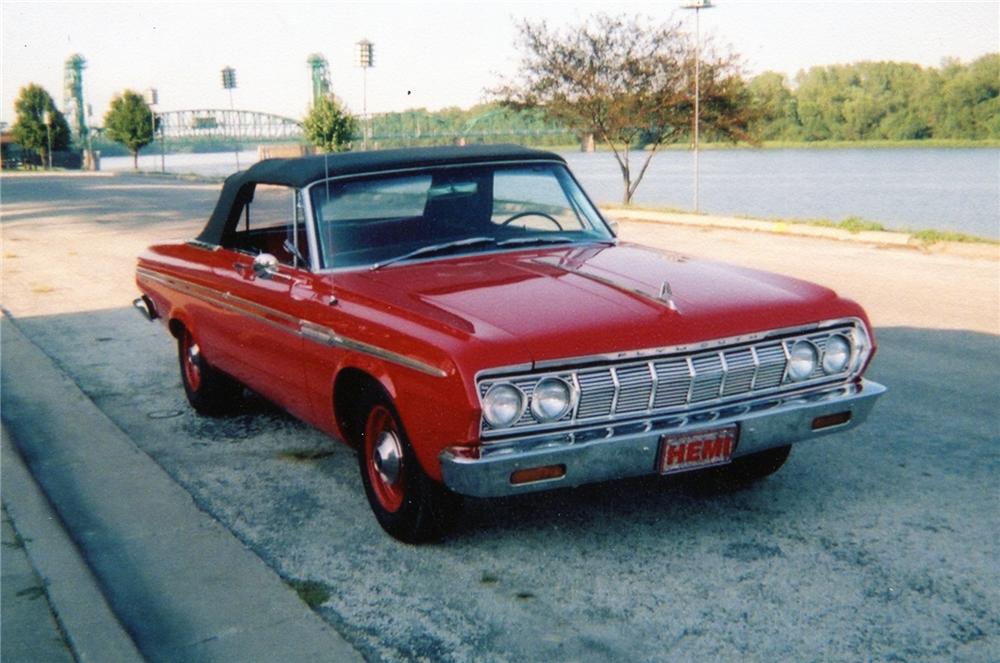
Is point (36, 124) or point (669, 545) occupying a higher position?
point (36, 124)

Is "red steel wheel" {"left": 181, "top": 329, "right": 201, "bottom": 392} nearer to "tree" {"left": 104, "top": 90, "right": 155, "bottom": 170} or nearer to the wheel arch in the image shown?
the wheel arch

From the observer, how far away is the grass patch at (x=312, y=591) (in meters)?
3.92

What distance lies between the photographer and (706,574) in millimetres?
3992

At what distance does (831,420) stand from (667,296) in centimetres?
85

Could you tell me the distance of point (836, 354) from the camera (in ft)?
14.4

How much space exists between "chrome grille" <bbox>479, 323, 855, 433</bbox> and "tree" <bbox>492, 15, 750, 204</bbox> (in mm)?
23857

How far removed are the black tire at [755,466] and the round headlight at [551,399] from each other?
1.33 m

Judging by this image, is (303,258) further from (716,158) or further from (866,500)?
(716,158)

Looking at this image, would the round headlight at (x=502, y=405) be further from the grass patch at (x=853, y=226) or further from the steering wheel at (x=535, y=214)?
the grass patch at (x=853, y=226)

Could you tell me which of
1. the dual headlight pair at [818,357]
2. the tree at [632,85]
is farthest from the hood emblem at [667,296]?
the tree at [632,85]

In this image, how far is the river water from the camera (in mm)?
25000

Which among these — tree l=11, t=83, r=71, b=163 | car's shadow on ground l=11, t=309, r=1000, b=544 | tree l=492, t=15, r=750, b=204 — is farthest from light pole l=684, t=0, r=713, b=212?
tree l=11, t=83, r=71, b=163

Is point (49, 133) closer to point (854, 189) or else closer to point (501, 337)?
point (854, 189)

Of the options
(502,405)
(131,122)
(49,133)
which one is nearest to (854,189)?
(502,405)
